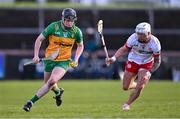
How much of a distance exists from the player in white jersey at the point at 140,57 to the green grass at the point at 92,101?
614 millimetres

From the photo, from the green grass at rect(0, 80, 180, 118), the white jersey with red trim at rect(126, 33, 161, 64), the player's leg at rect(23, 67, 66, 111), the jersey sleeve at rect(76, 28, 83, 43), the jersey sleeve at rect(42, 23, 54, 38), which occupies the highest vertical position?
the jersey sleeve at rect(42, 23, 54, 38)

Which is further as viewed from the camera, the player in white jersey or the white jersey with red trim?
the white jersey with red trim

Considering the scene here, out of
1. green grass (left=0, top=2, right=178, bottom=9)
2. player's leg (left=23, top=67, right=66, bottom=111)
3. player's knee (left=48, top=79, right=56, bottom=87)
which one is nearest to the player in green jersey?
player's leg (left=23, top=67, right=66, bottom=111)

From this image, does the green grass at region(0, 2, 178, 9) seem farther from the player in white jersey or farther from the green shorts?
the green shorts

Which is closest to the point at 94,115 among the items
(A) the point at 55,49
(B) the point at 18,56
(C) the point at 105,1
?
(A) the point at 55,49

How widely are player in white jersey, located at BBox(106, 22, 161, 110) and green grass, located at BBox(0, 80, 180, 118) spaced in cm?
61

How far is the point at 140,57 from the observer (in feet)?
66.1

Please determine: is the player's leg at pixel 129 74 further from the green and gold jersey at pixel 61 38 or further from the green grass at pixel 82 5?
the green grass at pixel 82 5

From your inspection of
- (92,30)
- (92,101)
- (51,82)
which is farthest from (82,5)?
(51,82)

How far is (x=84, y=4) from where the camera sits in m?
43.3

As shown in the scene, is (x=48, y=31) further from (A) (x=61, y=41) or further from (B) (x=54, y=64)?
(B) (x=54, y=64)

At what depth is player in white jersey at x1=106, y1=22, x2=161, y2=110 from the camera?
63.7ft

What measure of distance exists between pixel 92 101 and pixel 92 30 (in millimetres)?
13910

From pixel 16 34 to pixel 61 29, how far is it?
2214cm
